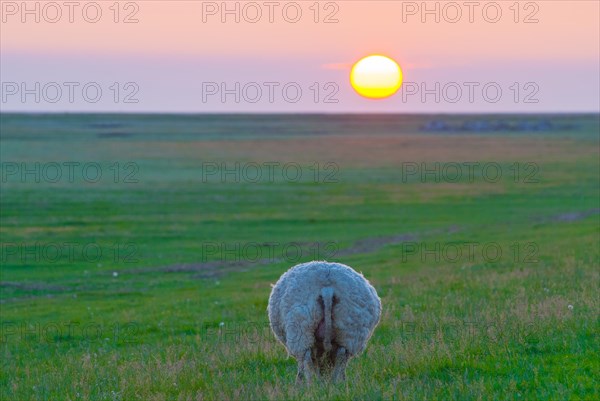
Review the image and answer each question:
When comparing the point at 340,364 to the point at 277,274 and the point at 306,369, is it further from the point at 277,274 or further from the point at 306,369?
the point at 277,274

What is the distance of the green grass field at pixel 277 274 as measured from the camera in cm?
1016

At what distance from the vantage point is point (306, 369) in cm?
983

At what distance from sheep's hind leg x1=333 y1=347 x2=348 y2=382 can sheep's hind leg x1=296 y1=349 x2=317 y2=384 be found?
27 centimetres

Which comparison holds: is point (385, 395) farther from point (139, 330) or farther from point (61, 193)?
point (61, 193)

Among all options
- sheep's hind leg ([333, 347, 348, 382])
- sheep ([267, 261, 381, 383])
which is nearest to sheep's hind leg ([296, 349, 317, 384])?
sheep ([267, 261, 381, 383])

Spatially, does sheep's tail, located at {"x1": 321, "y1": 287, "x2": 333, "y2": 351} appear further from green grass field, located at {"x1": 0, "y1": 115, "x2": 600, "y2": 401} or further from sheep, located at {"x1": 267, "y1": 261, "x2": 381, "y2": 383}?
green grass field, located at {"x1": 0, "y1": 115, "x2": 600, "y2": 401}

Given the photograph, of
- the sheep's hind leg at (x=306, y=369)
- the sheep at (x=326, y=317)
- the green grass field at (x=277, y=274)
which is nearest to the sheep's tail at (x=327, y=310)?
the sheep at (x=326, y=317)

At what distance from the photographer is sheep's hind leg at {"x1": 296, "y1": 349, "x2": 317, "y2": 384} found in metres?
9.76

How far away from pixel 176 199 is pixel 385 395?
139 ft

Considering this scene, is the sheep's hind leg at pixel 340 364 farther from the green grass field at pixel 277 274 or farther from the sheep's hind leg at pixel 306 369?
the green grass field at pixel 277 274

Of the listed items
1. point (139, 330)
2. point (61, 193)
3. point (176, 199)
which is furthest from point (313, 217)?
point (139, 330)

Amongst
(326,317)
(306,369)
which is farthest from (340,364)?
(326,317)

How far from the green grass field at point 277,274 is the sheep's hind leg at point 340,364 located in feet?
1.23

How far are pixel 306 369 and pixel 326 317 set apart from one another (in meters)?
0.78
